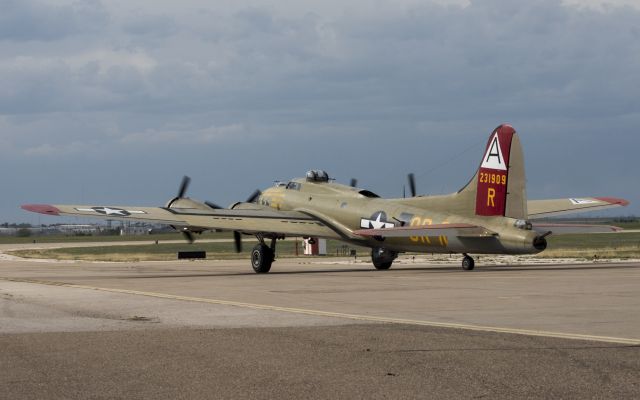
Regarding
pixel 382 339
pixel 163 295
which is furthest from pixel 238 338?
pixel 163 295

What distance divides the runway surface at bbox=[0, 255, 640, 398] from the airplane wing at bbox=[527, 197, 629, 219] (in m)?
19.7

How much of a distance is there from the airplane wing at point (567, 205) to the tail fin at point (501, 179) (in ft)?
31.6

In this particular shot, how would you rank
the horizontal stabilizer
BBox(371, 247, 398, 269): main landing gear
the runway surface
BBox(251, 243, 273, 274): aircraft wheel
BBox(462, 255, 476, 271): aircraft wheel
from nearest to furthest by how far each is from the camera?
1. the runway surface
2. the horizontal stabilizer
3. BBox(462, 255, 476, 271): aircraft wheel
4. BBox(251, 243, 273, 274): aircraft wheel
5. BBox(371, 247, 398, 269): main landing gear

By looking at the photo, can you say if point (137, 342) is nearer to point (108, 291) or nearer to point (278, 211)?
point (108, 291)

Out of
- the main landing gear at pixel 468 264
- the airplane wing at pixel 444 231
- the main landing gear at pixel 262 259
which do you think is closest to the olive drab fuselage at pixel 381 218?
the airplane wing at pixel 444 231

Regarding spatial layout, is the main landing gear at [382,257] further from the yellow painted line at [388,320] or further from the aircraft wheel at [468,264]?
the yellow painted line at [388,320]

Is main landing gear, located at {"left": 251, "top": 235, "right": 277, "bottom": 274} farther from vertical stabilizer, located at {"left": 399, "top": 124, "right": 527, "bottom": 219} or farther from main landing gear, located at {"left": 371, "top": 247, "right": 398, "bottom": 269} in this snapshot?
vertical stabilizer, located at {"left": 399, "top": 124, "right": 527, "bottom": 219}

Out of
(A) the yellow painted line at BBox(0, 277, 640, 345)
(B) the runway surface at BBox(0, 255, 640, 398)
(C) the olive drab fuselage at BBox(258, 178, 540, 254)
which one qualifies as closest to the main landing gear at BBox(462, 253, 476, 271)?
(C) the olive drab fuselage at BBox(258, 178, 540, 254)

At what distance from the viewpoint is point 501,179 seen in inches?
1572

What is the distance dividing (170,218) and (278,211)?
23.0 ft

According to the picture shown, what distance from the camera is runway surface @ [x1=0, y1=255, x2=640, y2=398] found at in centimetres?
1238

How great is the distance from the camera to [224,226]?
149 feet

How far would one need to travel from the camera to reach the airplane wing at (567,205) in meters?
50.1

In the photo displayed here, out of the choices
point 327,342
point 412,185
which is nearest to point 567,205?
point 412,185
